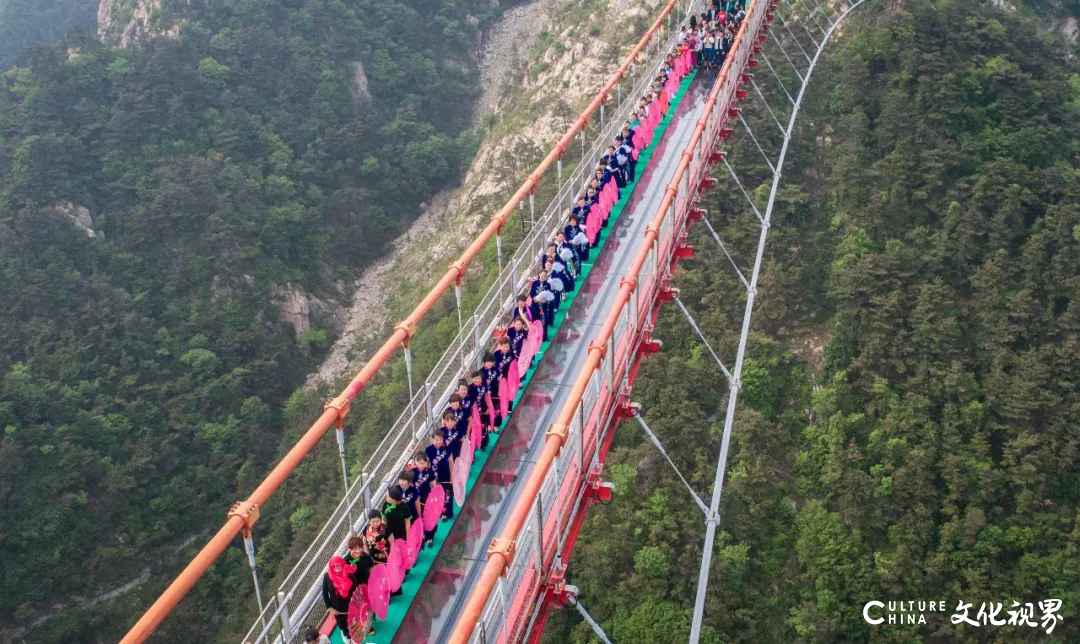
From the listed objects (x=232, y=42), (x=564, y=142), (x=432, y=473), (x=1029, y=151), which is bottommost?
(x=1029, y=151)

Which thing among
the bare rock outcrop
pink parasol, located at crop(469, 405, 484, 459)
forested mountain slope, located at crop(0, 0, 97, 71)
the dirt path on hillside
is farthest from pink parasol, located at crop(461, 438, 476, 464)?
forested mountain slope, located at crop(0, 0, 97, 71)

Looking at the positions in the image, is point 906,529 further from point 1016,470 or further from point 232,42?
point 232,42

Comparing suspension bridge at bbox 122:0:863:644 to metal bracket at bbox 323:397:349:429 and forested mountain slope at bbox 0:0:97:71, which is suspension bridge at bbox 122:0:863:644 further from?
forested mountain slope at bbox 0:0:97:71

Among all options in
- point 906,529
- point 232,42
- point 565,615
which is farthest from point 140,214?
point 906,529

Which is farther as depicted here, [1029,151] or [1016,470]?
[1029,151]

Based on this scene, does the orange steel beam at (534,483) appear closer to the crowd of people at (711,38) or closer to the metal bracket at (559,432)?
the metal bracket at (559,432)

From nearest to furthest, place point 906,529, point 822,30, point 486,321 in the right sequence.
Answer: point 486,321, point 906,529, point 822,30

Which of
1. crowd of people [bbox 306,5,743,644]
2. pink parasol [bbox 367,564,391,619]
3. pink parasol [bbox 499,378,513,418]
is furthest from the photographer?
pink parasol [bbox 499,378,513,418]

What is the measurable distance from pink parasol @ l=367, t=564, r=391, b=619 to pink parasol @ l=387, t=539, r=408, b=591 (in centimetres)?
8

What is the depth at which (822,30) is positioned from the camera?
3653cm

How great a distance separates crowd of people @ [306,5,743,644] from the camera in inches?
386

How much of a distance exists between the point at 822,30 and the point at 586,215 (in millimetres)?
23179
